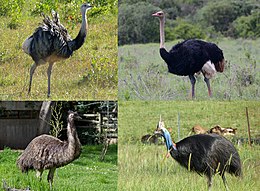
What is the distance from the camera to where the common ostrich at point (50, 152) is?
8.70 meters

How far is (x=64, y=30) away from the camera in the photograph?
9359mm

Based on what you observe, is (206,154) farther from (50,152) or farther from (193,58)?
(50,152)

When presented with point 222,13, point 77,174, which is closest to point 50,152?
point 77,174

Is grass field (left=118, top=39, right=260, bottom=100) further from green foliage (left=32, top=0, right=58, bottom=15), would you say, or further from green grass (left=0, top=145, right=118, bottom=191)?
green grass (left=0, top=145, right=118, bottom=191)

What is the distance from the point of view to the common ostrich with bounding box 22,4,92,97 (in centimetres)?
930

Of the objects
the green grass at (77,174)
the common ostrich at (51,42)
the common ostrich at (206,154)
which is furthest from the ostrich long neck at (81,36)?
the common ostrich at (206,154)

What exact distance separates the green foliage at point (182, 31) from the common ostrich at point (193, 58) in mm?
128

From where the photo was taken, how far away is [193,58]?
930 centimetres

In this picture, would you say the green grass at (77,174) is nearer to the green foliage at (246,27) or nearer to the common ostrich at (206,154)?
the common ostrich at (206,154)

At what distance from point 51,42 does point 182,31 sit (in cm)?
149

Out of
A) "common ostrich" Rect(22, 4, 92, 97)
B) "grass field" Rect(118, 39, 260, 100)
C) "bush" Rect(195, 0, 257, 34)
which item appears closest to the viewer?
"common ostrich" Rect(22, 4, 92, 97)

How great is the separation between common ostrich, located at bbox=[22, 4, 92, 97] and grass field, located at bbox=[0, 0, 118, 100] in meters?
0.07

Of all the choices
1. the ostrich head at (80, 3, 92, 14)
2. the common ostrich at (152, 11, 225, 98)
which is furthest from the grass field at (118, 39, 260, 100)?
the ostrich head at (80, 3, 92, 14)

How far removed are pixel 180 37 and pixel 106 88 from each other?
103 centimetres
